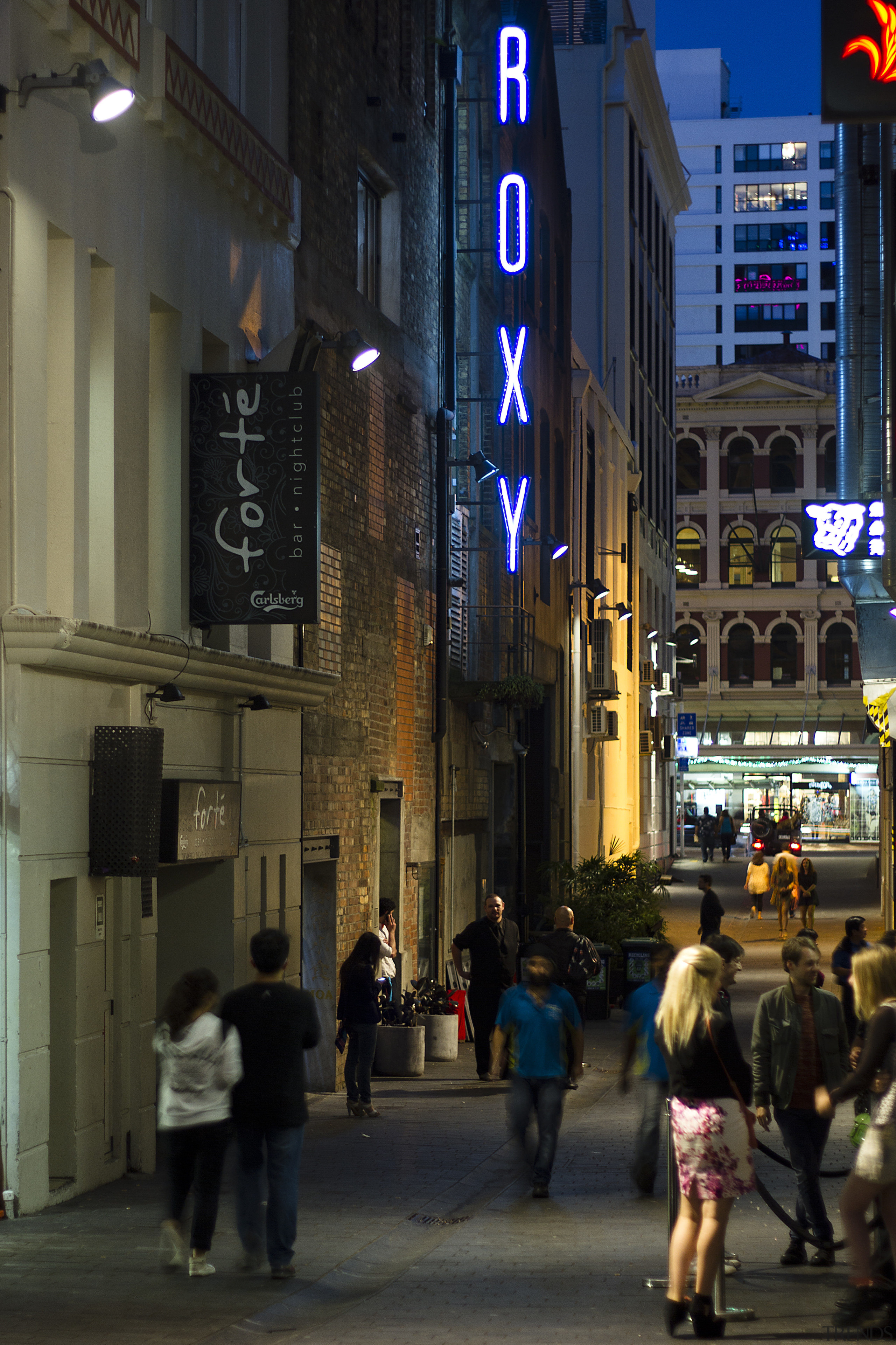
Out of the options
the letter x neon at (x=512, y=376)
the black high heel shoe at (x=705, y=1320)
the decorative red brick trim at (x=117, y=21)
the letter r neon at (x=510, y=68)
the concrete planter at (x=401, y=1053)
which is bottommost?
the concrete planter at (x=401, y=1053)

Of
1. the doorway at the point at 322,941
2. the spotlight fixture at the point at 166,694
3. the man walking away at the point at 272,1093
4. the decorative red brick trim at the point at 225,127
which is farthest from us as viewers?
the doorway at the point at 322,941

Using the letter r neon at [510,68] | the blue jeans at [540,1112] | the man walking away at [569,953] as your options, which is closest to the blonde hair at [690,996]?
the blue jeans at [540,1112]

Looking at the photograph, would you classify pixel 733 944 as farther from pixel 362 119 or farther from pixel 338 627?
pixel 362 119

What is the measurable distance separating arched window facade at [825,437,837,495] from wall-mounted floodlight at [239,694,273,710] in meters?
65.2

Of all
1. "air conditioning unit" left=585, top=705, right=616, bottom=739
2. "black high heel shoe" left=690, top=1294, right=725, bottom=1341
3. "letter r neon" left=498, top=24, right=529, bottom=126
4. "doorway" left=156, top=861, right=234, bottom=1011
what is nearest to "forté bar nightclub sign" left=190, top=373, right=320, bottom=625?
"doorway" left=156, top=861, right=234, bottom=1011

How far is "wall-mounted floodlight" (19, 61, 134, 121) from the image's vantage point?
10.1 m

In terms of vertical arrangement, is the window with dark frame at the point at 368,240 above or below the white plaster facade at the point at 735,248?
below

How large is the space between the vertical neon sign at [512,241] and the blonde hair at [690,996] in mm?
16384

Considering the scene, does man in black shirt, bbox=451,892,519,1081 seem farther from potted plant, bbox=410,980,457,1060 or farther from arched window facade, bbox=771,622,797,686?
arched window facade, bbox=771,622,797,686

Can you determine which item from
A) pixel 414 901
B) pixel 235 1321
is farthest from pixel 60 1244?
pixel 414 901

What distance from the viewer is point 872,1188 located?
756 cm

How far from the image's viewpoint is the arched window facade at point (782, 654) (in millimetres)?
77938

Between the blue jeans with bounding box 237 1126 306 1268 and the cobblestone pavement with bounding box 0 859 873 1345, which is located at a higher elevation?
the blue jeans with bounding box 237 1126 306 1268

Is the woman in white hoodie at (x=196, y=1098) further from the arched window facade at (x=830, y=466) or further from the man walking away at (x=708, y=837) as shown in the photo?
the arched window facade at (x=830, y=466)
